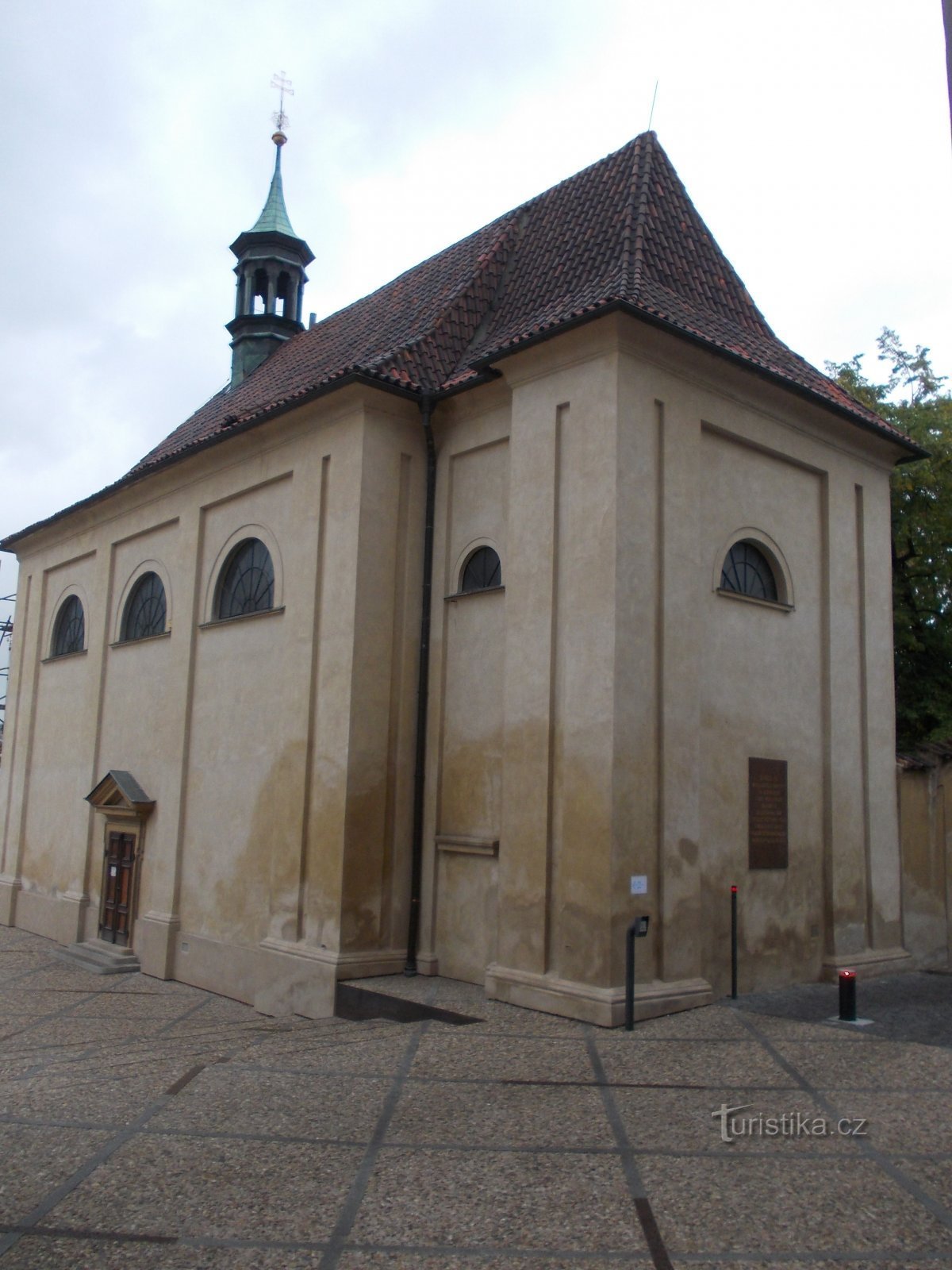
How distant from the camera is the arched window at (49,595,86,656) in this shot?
68.3 ft

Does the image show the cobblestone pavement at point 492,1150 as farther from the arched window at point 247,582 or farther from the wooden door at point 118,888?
the wooden door at point 118,888

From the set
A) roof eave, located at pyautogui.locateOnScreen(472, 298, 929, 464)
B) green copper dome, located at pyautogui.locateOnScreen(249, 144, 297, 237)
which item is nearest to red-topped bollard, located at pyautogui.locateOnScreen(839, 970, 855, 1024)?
roof eave, located at pyautogui.locateOnScreen(472, 298, 929, 464)

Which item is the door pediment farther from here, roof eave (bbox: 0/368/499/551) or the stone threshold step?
roof eave (bbox: 0/368/499/551)

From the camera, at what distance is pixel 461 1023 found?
993 cm

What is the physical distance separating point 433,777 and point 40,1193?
23.4ft

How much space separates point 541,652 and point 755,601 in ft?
9.14

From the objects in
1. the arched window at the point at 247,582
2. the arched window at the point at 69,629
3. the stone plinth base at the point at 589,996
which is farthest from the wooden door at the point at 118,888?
the stone plinth base at the point at 589,996

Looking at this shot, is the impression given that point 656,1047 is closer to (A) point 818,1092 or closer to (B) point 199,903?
(A) point 818,1092

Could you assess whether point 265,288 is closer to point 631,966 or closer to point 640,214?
point 640,214

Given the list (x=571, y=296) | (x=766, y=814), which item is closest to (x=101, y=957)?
(x=766, y=814)

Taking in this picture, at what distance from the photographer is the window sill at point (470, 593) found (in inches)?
481

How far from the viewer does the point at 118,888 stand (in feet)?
56.2

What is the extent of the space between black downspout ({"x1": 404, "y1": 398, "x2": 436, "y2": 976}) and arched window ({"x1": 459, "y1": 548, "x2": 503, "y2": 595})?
0.49 meters

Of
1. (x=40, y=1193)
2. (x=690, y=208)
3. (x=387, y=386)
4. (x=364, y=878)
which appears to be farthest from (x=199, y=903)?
(x=690, y=208)
